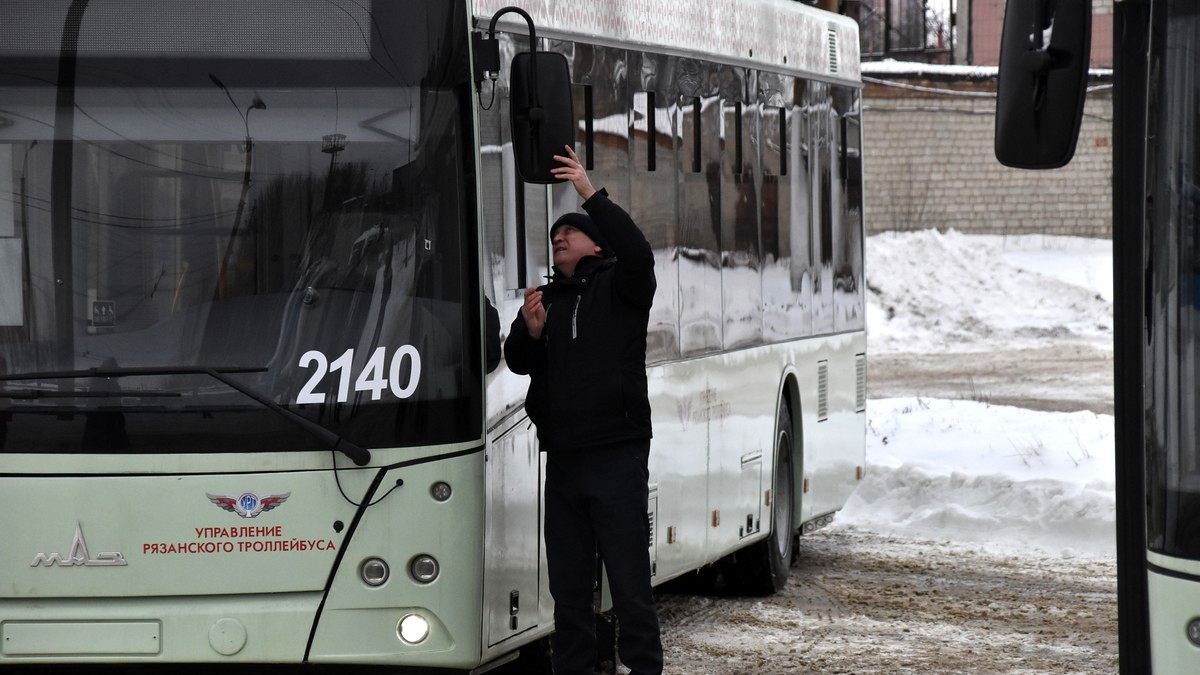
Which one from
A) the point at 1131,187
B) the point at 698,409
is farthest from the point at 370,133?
the point at 698,409

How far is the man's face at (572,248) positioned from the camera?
7441 millimetres

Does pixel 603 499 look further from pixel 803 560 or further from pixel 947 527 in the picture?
pixel 947 527

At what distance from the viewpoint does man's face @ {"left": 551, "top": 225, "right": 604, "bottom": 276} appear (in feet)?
24.4

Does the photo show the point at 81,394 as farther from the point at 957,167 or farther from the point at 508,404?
the point at 957,167

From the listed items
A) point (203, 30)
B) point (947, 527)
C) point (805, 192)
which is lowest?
point (947, 527)

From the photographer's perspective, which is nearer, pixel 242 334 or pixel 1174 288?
pixel 1174 288

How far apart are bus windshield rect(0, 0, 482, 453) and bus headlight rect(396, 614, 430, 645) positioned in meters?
0.57

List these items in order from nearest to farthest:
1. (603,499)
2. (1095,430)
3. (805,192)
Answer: (603,499), (805,192), (1095,430)

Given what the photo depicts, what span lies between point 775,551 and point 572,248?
4287 mm

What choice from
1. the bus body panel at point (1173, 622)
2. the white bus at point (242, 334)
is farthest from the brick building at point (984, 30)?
the bus body panel at point (1173, 622)

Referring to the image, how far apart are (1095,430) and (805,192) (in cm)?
570

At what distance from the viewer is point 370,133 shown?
678cm

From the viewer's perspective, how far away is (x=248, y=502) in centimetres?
669

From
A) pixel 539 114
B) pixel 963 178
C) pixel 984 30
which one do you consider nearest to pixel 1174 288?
pixel 539 114
